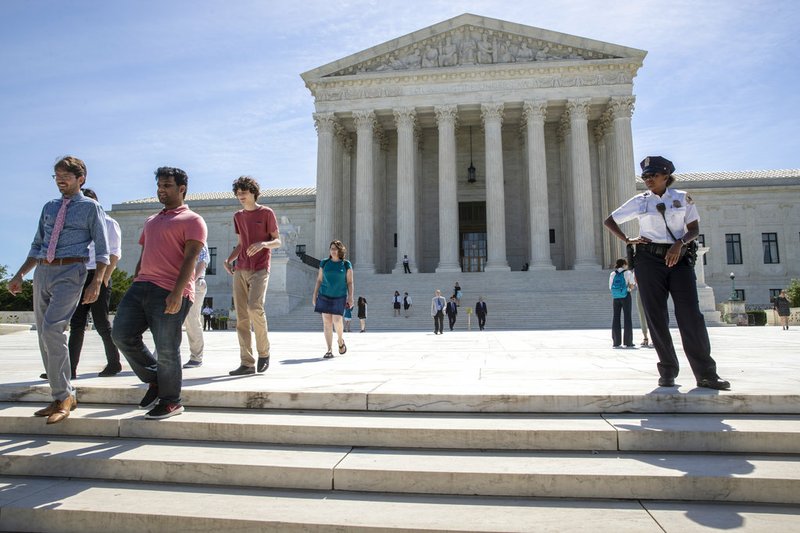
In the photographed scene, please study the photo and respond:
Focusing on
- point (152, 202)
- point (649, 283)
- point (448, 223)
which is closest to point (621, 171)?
point (448, 223)

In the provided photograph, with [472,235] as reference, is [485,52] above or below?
above

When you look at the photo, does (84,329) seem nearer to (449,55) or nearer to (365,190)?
(365,190)

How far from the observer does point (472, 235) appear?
145ft

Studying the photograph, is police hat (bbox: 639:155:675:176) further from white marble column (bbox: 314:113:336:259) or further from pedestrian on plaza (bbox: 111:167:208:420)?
white marble column (bbox: 314:113:336:259)

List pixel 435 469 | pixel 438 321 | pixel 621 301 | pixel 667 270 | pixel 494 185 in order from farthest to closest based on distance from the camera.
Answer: pixel 494 185
pixel 438 321
pixel 621 301
pixel 667 270
pixel 435 469

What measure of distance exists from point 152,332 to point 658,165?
4.78 metres

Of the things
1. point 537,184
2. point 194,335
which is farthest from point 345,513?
point 537,184

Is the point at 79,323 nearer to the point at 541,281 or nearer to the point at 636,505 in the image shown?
the point at 636,505

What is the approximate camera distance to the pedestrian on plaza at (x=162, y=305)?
4426 mm

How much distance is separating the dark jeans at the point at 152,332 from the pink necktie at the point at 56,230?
0.68 m

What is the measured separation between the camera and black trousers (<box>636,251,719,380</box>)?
4.81 m

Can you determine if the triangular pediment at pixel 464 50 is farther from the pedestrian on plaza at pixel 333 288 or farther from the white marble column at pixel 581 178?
the pedestrian on plaza at pixel 333 288

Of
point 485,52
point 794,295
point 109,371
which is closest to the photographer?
point 109,371

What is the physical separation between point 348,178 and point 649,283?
126ft
